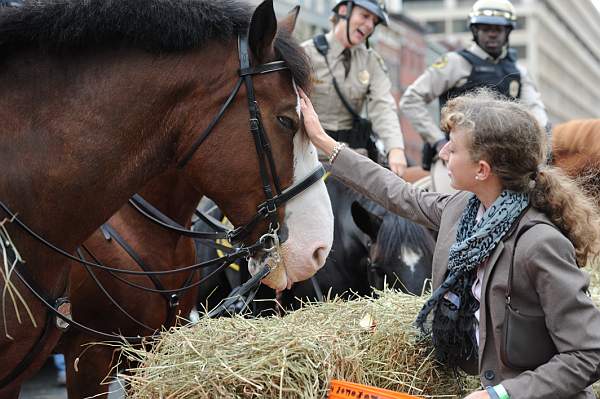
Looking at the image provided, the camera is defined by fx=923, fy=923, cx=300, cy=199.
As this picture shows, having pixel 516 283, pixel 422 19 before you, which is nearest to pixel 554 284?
pixel 516 283

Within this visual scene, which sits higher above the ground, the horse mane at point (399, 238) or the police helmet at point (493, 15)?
the police helmet at point (493, 15)

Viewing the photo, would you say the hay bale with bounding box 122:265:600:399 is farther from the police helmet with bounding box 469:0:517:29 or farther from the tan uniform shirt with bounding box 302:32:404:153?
the police helmet with bounding box 469:0:517:29

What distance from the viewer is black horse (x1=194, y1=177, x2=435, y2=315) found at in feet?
19.5

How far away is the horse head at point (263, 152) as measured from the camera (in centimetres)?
358

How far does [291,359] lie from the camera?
3.24 meters

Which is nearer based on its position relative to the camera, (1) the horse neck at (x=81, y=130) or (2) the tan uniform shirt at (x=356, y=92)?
(1) the horse neck at (x=81, y=130)

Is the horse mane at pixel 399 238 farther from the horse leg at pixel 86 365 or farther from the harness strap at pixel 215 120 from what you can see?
the harness strap at pixel 215 120

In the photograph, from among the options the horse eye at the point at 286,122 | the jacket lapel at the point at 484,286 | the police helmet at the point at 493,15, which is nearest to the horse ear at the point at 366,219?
the police helmet at the point at 493,15

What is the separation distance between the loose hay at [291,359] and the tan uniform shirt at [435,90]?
3.94 m

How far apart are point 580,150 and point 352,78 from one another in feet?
7.41

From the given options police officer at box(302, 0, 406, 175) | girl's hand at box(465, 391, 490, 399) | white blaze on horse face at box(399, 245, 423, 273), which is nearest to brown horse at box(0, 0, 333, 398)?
girl's hand at box(465, 391, 490, 399)

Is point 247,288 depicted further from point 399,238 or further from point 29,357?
point 399,238

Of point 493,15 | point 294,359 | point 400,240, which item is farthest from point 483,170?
point 493,15

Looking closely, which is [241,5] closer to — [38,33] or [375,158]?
[38,33]
